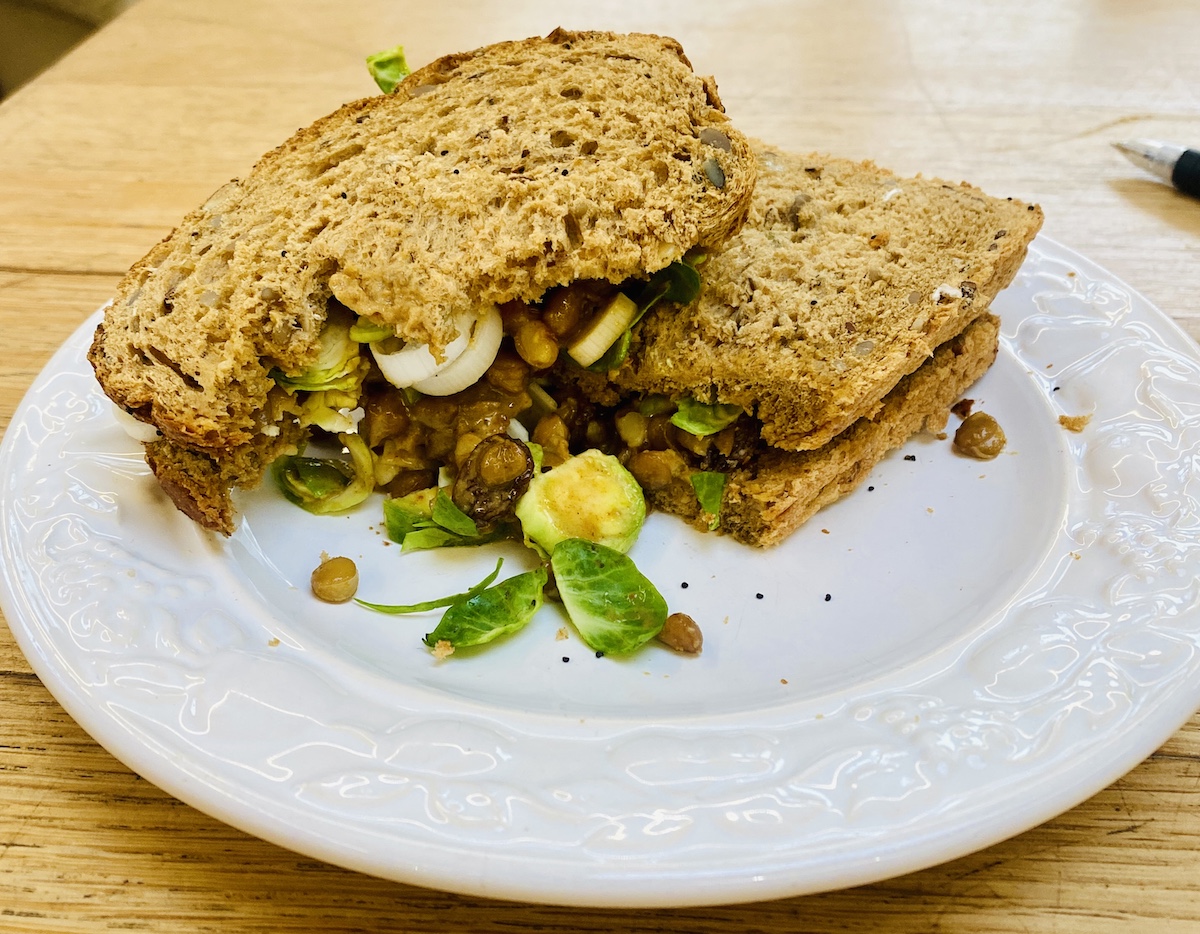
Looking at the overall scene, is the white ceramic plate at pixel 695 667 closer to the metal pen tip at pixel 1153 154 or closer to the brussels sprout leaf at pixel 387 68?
the brussels sprout leaf at pixel 387 68

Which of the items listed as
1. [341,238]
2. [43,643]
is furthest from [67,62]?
[43,643]

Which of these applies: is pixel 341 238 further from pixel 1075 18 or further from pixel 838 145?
pixel 1075 18

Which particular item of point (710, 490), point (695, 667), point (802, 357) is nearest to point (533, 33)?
point (802, 357)

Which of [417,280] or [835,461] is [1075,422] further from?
[417,280]

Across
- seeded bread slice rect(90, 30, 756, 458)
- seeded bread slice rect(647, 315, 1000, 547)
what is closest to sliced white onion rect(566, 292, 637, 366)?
seeded bread slice rect(90, 30, 756, 458)

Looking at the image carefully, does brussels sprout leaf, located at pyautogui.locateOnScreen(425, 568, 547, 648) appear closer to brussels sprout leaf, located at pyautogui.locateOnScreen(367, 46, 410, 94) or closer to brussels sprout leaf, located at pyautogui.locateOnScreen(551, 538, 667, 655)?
brussels sprout leaf, located at pyautogui.locateOnScreen(551, 538, 667, 655)
